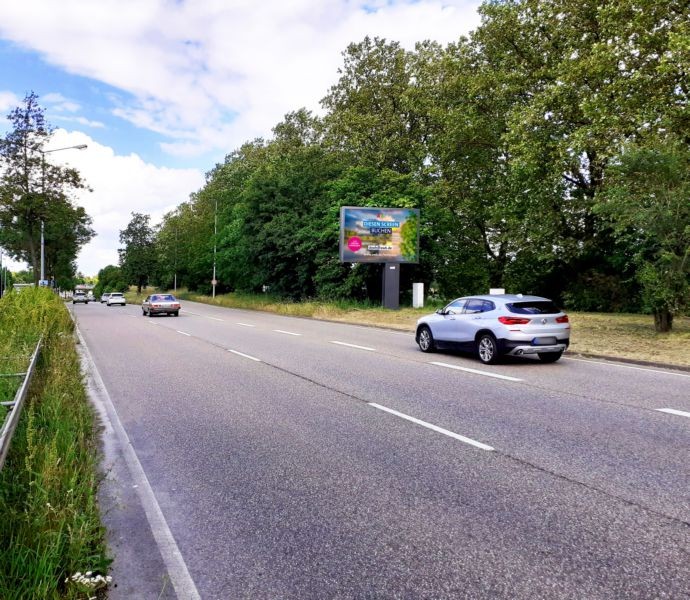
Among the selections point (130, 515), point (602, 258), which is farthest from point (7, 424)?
point (602, 258)

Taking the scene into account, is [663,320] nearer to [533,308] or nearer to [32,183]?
[533,308]

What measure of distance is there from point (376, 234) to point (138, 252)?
89032mm

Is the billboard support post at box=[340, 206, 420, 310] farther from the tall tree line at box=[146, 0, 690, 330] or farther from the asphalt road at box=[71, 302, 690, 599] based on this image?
the asphalt road at box=[71, 302, 690, 599]

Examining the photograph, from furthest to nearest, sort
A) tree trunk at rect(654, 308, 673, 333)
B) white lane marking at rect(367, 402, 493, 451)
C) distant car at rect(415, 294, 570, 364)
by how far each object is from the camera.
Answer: tree trunk at rect(654, 308, 673, 333) < distant car at rect(415, 294, 570, 364) < white lane marking at rect(367, 402, 493, 451)

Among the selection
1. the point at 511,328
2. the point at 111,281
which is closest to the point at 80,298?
the point at 511,328

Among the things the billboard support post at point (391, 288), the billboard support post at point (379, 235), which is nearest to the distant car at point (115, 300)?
the billboard support post at point (379, 235)

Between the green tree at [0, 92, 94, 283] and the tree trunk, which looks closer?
the tree trunk

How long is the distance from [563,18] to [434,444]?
26978 millimetres

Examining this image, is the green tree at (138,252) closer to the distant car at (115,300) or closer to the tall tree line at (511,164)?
the distant car at (115,300)

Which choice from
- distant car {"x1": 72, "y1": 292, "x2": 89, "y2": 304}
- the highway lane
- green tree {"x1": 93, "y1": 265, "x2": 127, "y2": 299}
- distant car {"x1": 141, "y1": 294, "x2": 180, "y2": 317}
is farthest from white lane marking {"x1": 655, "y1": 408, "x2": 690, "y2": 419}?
green tree {"x1": 93, "y1": 265, "x2": 127, "y2": 299}

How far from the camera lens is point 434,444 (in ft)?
19.2

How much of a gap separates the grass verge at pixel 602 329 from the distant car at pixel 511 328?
2.29 meters

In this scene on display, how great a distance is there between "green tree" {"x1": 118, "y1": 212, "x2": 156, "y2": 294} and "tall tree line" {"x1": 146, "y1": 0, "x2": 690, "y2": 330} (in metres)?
59.8

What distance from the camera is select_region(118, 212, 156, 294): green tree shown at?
109312 millimetres
